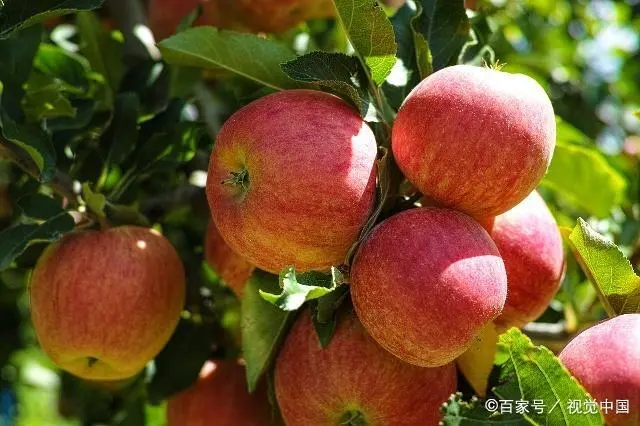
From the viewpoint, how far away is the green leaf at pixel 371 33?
1.18 meters

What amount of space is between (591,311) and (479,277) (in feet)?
2.57

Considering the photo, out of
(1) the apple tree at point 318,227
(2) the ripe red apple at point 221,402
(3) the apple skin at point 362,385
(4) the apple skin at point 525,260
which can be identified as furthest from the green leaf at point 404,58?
(2) the ripe red apple at point 221,402

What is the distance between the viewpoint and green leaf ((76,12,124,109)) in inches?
69.6

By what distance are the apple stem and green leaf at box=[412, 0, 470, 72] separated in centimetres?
57

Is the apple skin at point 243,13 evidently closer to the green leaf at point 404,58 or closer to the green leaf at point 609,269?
the green leaf at point 404,58

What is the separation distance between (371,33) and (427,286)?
0.40 meters

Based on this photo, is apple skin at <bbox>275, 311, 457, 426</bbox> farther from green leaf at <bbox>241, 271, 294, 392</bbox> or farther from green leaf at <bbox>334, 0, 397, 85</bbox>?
green leaf at <bbox>334, 0, 397, 85</bbox>

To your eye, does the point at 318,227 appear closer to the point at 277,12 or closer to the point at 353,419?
the point at 353,419

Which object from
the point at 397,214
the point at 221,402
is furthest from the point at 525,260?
Answer: the point at 221,402

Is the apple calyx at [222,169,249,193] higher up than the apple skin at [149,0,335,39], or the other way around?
the apple calyx at [222,169,249,193]

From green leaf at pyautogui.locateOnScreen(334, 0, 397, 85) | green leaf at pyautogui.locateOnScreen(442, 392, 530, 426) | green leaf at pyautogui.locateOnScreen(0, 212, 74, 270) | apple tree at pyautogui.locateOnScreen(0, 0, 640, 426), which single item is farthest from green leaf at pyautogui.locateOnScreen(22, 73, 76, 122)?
green leaf at pyautogui.locateOnScreen(442, 392, 530, 426)

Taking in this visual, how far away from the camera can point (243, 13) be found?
6.47 ft

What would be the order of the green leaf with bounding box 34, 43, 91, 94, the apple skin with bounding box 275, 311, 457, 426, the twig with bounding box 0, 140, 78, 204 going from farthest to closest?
1. the green leaf with bounding box 34, 43, 91, 94
2. the twig with bounding box 0, 140, 78, 204
3. the apple skin with bounding box 275, 311, 457, 426

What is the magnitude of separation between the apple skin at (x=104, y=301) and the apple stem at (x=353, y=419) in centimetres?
38
